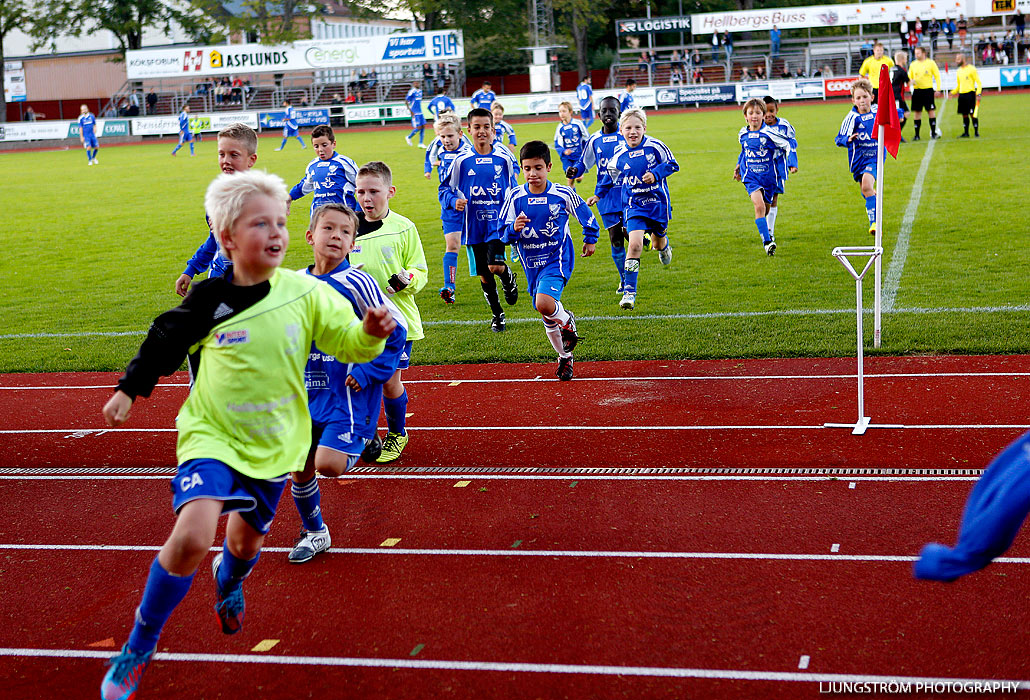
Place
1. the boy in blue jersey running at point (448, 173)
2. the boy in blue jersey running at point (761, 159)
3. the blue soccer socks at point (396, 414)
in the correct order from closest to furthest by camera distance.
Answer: the blue soccer socks at point (396, 414) → the boy in blue jersey running at point (448, 173) → the boy in blue jersey running at point (761, 159)

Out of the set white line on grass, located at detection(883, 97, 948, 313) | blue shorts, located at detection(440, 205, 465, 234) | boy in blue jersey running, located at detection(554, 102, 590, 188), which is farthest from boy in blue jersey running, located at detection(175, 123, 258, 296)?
boy in blue jersey running, located at detection(554, 102, 590, 188)

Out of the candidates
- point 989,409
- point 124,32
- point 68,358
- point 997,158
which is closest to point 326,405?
point 989,409

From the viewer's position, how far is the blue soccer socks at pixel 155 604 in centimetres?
380

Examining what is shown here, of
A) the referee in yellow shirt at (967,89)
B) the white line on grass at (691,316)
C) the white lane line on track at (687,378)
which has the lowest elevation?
the white lane line on track at (687,378)

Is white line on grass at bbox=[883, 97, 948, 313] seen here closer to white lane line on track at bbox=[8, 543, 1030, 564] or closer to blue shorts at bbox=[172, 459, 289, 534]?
white lane line on track at bbox=[8, 543, 1030, 564]

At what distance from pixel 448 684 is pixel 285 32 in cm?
6845

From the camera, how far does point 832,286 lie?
1204 centimetres

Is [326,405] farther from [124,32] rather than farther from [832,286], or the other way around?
[124,32]

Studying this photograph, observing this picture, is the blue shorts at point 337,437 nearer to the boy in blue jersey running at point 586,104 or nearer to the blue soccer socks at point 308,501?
the blue soccer socks at point 308,501

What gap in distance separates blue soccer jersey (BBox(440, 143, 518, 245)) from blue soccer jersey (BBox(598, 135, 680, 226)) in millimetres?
1294

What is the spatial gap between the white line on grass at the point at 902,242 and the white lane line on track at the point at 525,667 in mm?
7304

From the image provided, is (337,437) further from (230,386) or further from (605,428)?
(605,428)

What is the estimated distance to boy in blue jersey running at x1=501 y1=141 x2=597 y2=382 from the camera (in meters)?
8.72

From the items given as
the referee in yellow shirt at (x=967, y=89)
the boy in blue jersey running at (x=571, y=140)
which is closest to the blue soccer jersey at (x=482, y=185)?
the boy in blue jersey running at (x=571, y=140)
